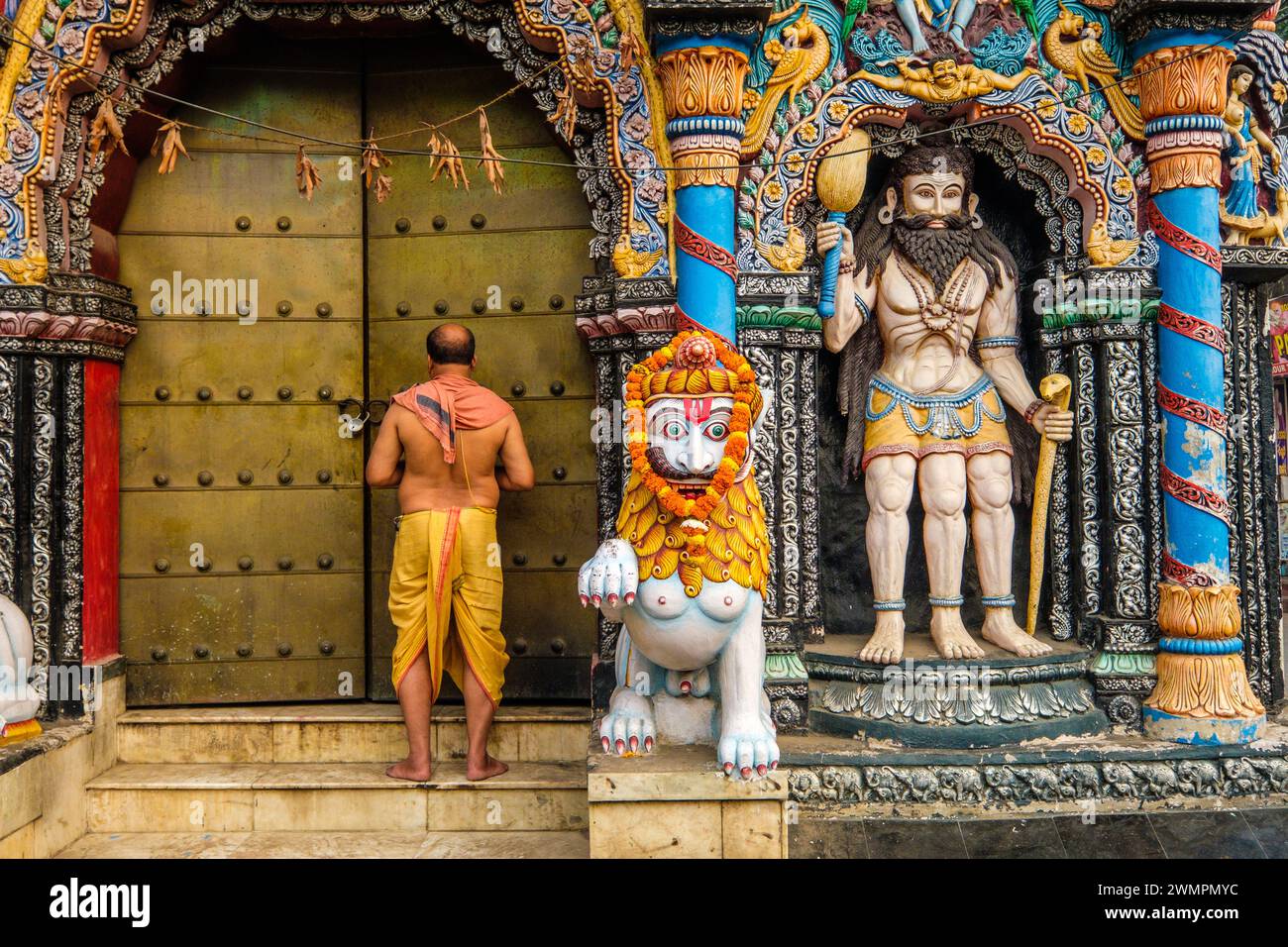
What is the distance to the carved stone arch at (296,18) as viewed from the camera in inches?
205

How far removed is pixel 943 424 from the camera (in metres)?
5.42

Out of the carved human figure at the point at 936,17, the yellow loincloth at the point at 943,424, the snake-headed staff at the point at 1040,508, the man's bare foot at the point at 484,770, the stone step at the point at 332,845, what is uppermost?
the carved human figure at the point at 936,17

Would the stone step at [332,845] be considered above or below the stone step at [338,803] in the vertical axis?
below

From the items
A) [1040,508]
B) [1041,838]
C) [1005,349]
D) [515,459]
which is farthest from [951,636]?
[515,459]

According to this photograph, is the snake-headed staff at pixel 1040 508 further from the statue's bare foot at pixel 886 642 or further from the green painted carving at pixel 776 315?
the green painted carving at pixel 776 315

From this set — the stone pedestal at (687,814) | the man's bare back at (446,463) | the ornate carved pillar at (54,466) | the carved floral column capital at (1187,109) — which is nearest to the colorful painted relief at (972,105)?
the carved floral column capital at (1187,109)

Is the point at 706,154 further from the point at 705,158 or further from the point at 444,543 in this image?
the point at 444,543

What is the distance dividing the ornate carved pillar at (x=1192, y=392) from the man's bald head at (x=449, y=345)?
3215 mm

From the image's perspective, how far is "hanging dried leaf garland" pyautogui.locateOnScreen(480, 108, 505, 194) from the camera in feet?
16.4

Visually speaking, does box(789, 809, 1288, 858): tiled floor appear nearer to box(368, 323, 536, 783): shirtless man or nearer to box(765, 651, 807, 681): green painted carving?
box(765, 651, 807, 681): green painted carving

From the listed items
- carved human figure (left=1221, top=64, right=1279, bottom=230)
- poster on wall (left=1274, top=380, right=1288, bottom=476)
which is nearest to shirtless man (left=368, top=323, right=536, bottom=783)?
carved human figure (left=1221, top=64, right=1279, bottom=230)

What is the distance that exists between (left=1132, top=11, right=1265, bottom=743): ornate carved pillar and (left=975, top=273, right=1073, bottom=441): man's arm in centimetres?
63

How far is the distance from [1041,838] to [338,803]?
3.06 meters

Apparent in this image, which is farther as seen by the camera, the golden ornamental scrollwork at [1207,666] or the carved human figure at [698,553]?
the golden ornamental scrollwork at [1207,666]
